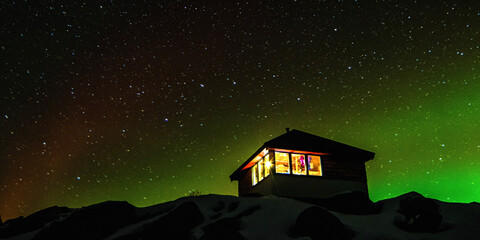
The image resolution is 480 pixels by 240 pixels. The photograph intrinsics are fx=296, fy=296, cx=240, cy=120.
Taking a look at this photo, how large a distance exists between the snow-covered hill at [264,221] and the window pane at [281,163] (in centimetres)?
727

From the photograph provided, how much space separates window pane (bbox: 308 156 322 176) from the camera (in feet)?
51.1

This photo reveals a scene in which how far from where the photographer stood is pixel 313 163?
15734 mm

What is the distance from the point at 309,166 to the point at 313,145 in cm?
113

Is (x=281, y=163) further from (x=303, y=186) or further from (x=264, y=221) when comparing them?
(x=264, y=221)

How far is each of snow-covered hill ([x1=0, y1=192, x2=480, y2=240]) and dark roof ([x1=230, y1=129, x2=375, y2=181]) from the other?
24.4 feet

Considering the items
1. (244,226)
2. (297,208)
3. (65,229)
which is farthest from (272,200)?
(65,229)

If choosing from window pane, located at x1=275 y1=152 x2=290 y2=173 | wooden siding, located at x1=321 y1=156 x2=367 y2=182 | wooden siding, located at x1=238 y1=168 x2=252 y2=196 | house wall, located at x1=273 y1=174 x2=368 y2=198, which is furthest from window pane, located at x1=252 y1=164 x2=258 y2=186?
wooden siding, located at x1=321 y1=156 x2=367 y2=182

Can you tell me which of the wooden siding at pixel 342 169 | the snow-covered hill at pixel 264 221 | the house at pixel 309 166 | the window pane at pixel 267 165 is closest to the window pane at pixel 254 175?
the house at pixel 309 166

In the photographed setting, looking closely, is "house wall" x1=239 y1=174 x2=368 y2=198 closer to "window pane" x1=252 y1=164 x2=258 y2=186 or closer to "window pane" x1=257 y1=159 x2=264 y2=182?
"window pane" x1=257 y1=159 x2=264 y2=182

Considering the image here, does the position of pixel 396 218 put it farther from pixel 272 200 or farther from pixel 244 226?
pixel 244 226

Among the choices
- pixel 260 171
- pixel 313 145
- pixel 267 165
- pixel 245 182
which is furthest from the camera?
pixel 245 182

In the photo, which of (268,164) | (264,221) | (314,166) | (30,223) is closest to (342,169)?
(314,166)

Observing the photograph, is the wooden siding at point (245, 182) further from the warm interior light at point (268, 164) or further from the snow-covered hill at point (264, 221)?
the snow-covered hill at point (264, 221)

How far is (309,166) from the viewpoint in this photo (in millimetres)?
15648
